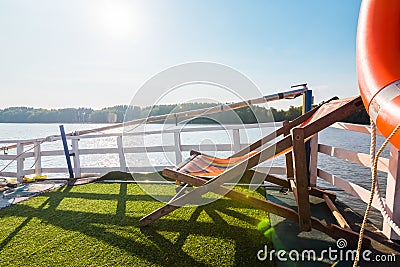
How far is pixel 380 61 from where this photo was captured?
33.8 inches

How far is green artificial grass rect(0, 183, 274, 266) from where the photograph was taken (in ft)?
5.10

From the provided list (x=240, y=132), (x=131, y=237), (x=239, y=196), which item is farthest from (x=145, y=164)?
(x=239, y=196)

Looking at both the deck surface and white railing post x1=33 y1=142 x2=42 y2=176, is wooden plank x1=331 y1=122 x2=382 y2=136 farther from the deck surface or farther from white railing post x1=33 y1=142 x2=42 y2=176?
white railing post x1=33 y1=142 x2=42 y2=176

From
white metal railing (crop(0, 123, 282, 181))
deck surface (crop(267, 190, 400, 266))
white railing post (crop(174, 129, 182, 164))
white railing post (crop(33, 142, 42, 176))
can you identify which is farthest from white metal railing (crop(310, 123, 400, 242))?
white railing post (crop(33, 142, 42, 176))

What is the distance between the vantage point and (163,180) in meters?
3.60

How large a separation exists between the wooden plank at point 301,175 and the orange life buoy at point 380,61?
1.76ft

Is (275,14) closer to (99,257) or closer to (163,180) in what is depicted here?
(163,180)

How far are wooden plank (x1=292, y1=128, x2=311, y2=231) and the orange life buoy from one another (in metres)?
0.54

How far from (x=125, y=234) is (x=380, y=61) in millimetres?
1922

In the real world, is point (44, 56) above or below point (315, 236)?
above

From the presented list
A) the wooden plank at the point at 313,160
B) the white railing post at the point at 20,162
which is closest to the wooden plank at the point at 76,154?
the white railing post at the point at 20,162

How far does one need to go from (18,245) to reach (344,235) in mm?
2302

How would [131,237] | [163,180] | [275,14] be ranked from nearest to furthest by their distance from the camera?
[131,237]
[163,180]
[275,14]

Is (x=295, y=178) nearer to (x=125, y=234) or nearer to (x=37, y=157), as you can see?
(x=125, y=234)
